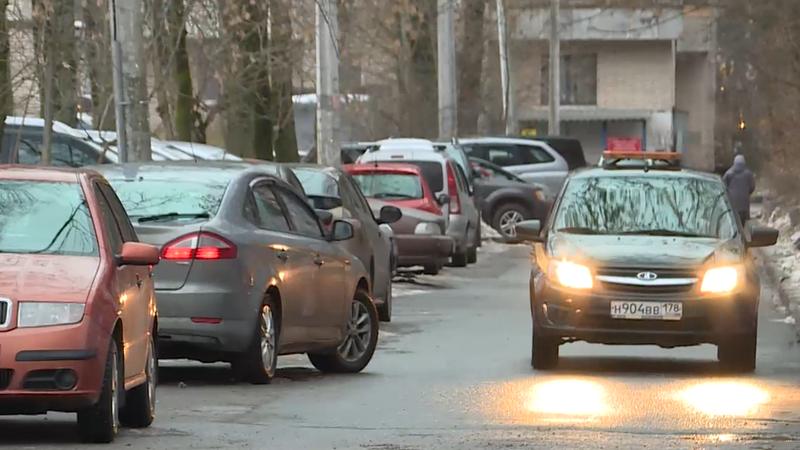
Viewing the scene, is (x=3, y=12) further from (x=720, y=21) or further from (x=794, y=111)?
(x=720, y=21)

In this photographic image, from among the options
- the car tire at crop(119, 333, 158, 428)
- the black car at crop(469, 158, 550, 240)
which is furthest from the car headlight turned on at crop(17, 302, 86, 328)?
the black car at crop(469, 158, 550, 240)

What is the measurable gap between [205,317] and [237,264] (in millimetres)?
397

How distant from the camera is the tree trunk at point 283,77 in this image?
3275 cm

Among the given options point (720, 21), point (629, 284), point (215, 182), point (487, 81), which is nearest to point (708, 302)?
point (629, 284)

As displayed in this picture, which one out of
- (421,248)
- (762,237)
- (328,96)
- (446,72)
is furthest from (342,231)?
(446,72)

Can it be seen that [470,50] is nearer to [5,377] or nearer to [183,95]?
[183,95]

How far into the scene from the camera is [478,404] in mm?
12047

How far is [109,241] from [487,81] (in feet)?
187

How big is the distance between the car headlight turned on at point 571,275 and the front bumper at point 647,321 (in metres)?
0.07

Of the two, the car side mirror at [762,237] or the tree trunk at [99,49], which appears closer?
the car side mirror at [762,237]

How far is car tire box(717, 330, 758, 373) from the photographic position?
1432cm

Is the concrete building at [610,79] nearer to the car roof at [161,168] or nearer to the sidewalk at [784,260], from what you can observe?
the sidewalk at [784,260]

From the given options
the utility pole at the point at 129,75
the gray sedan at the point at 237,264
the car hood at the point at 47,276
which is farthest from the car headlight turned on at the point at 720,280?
the utility pole at the point at 129,75

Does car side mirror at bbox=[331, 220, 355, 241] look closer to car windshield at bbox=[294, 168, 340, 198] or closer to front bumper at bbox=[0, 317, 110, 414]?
car windshield at bbox=[294, 168, 340, 198]
